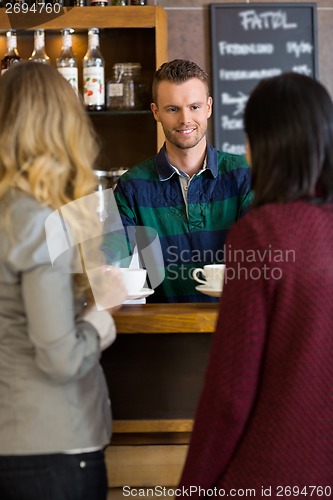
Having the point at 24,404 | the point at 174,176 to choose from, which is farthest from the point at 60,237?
the point at 174,176

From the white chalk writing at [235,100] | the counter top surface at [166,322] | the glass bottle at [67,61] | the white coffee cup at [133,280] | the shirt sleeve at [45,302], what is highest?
the glass bottle at [67,61]

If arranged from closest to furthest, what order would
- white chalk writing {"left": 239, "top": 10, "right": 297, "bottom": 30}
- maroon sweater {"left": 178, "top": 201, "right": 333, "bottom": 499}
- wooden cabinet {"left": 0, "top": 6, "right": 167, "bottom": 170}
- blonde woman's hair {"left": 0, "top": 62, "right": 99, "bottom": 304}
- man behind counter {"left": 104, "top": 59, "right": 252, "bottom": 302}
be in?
maroon sweater {"left": 178, "top": 201, "right": 333, "bottom": 499}, blonde woman's hair {"left": 0, "top": 62, "right": 99, "bottom": 304}, man behind counter {"left": 104, "top": 59, "right": 252, "bottom": 302}, wooden cabinet {"left": 0, "top": 6, "right": 167, "bottom": 170}, white chalk writing {"left": 239, "top": 10, "right": 297, "bottom": 30}

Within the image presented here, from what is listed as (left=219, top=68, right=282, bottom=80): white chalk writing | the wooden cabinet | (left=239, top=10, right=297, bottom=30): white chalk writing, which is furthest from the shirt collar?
(left=239, top=10, right=297, bottom=30): white chalk writing

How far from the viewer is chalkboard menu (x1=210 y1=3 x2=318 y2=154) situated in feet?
11.3

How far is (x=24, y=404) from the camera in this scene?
4.17 feet

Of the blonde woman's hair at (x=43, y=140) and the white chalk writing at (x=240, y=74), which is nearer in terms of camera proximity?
the blonde woman's hair at (x=43, y=140)

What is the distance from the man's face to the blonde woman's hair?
3.91 feet

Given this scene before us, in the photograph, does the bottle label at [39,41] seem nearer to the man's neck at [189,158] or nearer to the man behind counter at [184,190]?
the man behind counter at [184,190]

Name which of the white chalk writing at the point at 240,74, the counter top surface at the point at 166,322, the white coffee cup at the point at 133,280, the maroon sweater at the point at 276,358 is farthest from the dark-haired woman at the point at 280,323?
the white chalk writing at the point at 240,74

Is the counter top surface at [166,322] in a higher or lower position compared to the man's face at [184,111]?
lower

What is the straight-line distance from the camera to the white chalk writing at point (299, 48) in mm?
3467

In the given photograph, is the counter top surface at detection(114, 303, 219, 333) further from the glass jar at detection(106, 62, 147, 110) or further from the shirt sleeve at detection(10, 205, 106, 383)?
the glass jar at detection(106, 62, 147, 110)

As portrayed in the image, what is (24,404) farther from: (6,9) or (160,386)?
(6,9)

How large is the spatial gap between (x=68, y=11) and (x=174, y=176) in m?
1.07
